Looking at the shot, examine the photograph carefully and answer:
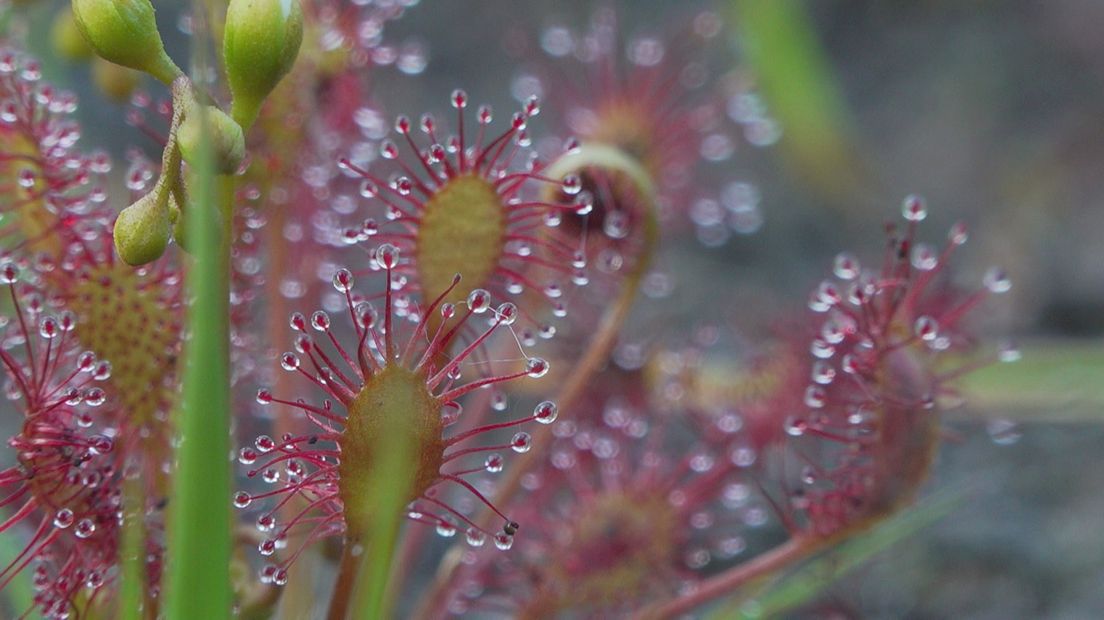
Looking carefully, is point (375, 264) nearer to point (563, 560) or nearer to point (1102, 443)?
point (563, 560)

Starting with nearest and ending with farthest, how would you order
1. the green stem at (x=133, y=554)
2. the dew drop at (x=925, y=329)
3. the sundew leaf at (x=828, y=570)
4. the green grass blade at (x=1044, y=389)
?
the green stem at (x=133, y=554), the dew drop at (x=925, y=329), the sundew leaf at (x=828, y=570), the green grass blade at (x=1044, y=389)

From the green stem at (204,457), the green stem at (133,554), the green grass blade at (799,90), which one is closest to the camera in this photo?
the green stem at (204,457)

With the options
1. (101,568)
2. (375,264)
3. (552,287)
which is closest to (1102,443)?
(552,287)

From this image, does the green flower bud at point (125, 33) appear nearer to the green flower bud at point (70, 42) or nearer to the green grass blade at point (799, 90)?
the green flower bud at point (70, 42)

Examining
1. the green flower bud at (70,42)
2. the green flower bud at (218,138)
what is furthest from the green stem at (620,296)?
the green flower bud at (70,42)

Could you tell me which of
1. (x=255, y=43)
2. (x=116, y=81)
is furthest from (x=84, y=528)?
(x=116, y=81)

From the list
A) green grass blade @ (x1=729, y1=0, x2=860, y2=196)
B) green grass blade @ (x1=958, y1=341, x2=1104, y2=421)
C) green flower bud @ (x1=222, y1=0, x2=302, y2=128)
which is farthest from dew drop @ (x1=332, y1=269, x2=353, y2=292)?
green grass blade @ (x1=729, y1=0, x2=860, y2=196)

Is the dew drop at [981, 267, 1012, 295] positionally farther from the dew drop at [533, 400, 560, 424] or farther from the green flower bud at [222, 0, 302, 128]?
the green flower bud at [222, 0, 302, 128]
